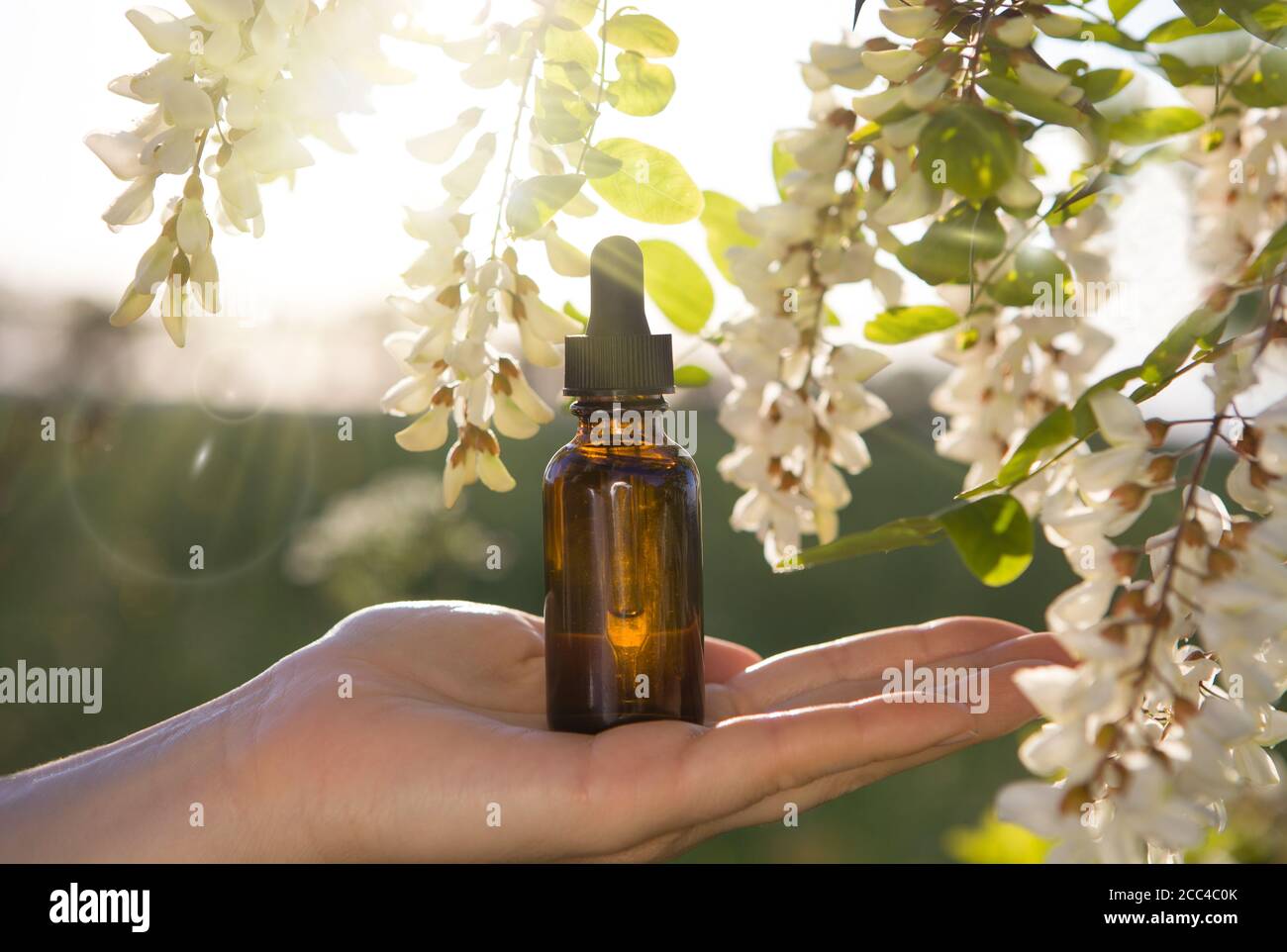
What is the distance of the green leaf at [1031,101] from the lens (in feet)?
1.84

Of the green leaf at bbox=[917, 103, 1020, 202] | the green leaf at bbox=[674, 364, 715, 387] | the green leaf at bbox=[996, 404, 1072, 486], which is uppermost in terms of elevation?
the green leaf at bbox=[917, 103, 1020, 202]

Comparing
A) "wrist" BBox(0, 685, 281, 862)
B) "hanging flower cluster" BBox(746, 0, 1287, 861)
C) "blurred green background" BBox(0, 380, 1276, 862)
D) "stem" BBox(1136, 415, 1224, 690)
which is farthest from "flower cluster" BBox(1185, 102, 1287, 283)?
"blurred green background" BBox(0, 380, 1276, 862)

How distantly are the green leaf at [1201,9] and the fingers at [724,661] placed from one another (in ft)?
2.08

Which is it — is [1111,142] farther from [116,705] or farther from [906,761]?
[116,705]

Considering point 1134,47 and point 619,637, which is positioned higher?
point 1134,47

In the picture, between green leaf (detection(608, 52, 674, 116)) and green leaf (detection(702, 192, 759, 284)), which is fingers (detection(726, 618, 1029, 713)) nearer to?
green leaf (detection(702, 192, 759, 284))

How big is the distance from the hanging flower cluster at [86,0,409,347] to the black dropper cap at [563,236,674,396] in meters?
0.25

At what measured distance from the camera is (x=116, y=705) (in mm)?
3078

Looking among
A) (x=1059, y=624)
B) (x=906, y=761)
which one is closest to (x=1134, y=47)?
(x=1059, y=624)

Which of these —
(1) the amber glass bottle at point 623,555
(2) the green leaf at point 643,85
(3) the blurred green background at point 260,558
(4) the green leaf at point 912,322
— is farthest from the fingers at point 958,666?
(3) the blurred green background at point 260,558

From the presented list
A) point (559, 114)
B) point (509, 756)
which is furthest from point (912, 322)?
point (509, 756)

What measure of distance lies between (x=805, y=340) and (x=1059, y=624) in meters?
0.34

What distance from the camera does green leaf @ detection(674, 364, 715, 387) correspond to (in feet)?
2.99

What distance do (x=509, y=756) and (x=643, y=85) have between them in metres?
0.45
